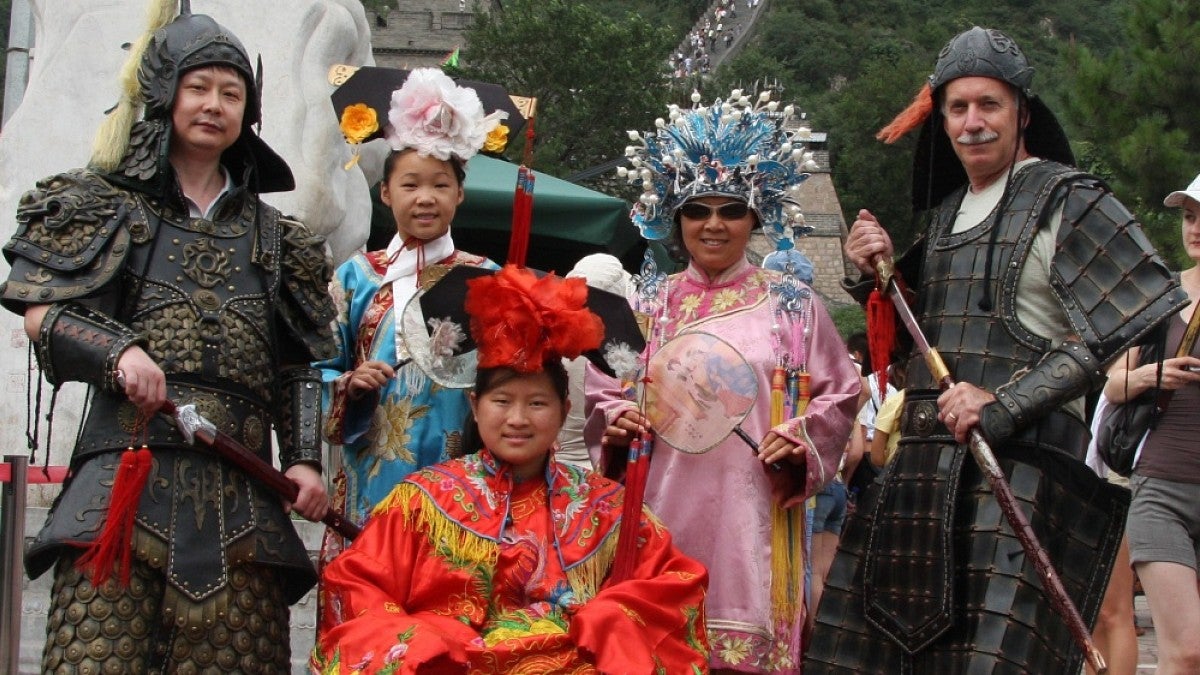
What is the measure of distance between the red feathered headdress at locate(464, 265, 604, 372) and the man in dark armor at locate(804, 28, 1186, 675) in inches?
34.0

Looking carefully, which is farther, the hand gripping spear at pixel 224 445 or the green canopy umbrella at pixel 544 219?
the green canopy umbrella at pixel 544 219

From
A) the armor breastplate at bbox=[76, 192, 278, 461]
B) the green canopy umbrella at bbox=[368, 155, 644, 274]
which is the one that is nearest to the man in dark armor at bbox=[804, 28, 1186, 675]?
the armor breastplate at bbox=[76, 192, 278, 461]

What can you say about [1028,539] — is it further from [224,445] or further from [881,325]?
[224,445]

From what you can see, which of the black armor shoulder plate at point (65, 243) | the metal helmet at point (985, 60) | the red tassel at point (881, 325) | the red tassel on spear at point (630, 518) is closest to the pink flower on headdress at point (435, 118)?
the black armor shoulder plate at point (65, 243)

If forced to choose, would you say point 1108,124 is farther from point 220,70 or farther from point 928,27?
point 928,27

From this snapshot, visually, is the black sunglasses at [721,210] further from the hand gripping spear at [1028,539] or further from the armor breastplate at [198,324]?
the armor breastplate at [198,324]

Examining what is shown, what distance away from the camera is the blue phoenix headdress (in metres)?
5.37

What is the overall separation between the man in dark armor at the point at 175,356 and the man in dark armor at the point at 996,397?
1565 mm

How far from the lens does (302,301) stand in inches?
189

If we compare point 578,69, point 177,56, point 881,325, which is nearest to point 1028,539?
point 881,325

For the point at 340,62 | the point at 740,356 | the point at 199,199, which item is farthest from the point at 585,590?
the point at 340,62

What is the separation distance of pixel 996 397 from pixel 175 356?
2136 mm

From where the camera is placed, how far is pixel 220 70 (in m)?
4.64

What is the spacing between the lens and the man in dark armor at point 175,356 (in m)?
4.27
